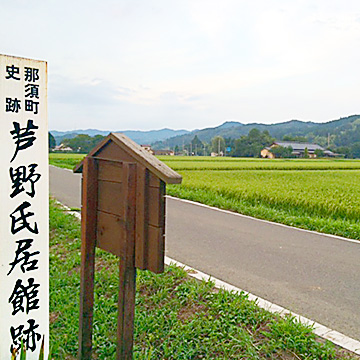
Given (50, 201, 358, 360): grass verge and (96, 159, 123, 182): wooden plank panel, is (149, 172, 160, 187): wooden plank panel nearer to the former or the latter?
(96, 159, 123, 182): wooden plank panel

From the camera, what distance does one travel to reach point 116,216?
8.85ft

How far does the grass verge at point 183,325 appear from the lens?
3.05 meters

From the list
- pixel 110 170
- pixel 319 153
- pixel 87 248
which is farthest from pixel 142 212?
pixel 319 153

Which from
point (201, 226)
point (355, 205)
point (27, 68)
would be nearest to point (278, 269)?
point (201, 226)

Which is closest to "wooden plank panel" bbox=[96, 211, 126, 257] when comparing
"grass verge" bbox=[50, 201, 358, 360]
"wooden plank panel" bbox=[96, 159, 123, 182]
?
"wooden plank panel" bbox=[96, 159, 123, 182]

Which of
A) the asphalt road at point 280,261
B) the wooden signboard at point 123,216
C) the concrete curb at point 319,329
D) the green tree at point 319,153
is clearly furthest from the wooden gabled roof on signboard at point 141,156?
the green tree at point 319,153

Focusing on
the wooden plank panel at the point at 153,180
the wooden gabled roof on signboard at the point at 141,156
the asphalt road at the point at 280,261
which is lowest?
the asphalt road at the point at 280,261

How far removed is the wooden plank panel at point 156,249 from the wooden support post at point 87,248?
0.60m

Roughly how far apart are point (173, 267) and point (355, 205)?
5.80m

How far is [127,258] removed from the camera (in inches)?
101

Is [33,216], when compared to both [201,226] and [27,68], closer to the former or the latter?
[27,68]

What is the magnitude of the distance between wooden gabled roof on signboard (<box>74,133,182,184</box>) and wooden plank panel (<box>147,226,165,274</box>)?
316mm

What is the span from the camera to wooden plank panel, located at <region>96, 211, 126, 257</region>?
263 centimetres

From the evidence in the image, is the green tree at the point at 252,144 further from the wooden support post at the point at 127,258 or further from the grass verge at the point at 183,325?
the wooden support post at the point at 127,258
